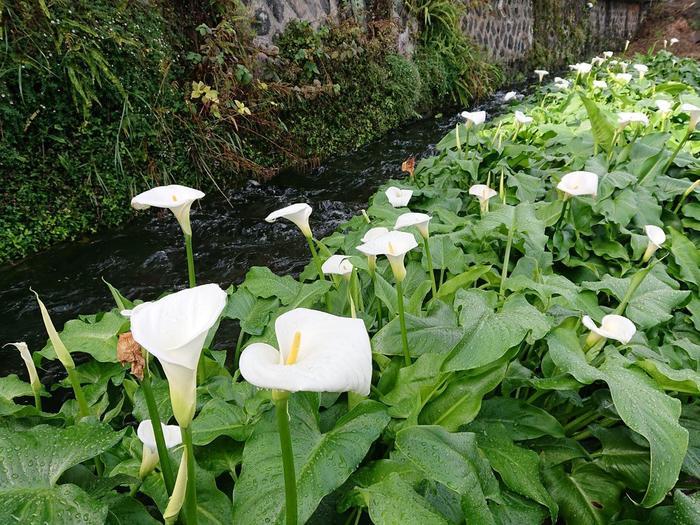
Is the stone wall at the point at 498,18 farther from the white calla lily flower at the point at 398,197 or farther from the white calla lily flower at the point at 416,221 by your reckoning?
the white calla lily flower at the point at 416,221

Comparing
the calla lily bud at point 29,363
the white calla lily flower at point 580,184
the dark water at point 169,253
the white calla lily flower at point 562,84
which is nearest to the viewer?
the calla lily bud at point 29,363

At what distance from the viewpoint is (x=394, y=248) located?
1.19 metres

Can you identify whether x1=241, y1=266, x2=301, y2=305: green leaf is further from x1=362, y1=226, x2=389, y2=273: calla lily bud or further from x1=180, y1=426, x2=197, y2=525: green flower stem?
x1=180, y1=426, x2=197, y2=525: green flower stem

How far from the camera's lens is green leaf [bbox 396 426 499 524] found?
34.0 inches

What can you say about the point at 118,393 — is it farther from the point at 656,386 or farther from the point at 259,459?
the point at 656,386

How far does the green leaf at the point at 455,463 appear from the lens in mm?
864

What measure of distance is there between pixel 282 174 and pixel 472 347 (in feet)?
13.8

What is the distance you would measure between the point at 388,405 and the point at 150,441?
52 centimetres

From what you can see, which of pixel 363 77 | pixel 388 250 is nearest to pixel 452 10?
pixel 363 77

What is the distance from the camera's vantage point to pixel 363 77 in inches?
238

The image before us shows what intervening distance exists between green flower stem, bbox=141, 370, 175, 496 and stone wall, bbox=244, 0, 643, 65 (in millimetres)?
4957

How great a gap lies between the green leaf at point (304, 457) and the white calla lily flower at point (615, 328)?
0.53 m

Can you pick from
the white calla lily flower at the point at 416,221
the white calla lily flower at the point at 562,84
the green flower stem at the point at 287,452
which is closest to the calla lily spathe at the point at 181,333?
the green flower stem at the point at 287,452

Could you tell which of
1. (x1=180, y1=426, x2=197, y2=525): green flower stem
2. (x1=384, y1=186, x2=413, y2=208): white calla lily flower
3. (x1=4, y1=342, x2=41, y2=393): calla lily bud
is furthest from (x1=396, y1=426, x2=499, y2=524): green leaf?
(x1=384, y1=186, x2=413, y2=208): white calla lily flower
